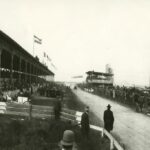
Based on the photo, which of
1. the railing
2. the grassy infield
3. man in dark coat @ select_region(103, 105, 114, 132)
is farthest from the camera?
the railing

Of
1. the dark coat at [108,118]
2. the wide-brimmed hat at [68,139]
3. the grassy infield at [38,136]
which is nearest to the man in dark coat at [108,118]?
the dark coat at [108,118]

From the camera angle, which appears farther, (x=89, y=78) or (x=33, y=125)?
(x=89, y=78)

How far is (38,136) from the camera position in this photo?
1588 centimetres

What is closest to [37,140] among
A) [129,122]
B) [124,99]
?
[129,122]

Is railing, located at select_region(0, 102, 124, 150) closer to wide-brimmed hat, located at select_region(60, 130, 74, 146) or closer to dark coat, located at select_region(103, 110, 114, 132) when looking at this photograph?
dark coat, located at select_region(103, 110, 114, 132)

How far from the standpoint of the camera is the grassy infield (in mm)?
14105

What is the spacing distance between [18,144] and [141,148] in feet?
18.1

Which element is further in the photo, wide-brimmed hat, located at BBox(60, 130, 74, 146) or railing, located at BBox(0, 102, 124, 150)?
railing, located at BBox(0, 102, 124, 150)

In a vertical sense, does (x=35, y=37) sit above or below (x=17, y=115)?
above

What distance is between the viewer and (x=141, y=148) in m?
13.6

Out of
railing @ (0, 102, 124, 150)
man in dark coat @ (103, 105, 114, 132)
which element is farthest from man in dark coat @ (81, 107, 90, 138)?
railing @ (0, 102, 124, 150)

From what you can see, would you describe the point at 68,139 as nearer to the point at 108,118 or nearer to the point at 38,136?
the point at 108,118

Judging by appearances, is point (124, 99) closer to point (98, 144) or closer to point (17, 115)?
point (17, 115)

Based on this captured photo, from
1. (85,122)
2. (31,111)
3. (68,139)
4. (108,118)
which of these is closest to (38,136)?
(85,122)
